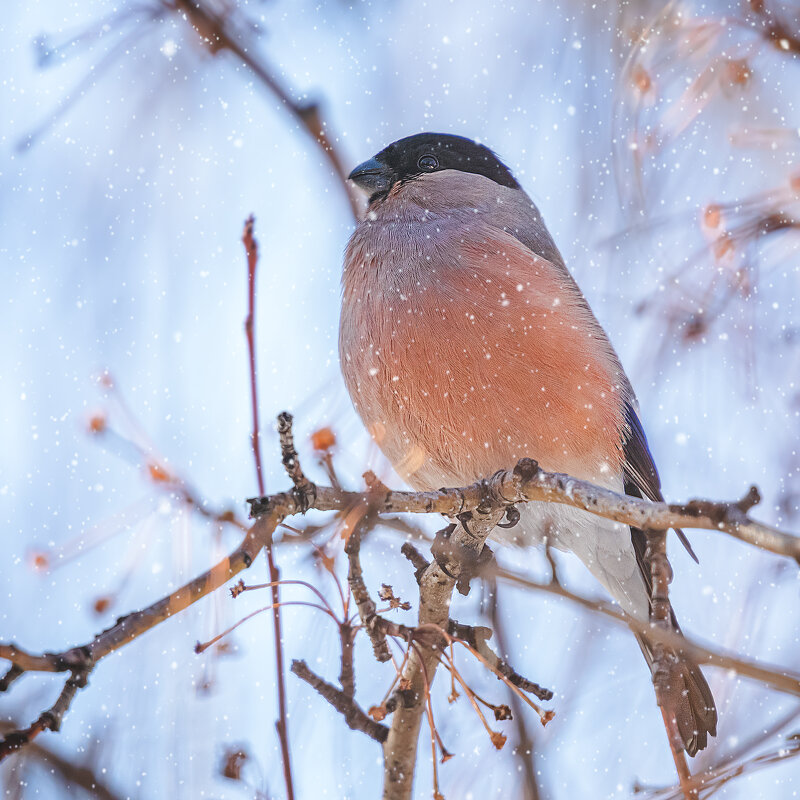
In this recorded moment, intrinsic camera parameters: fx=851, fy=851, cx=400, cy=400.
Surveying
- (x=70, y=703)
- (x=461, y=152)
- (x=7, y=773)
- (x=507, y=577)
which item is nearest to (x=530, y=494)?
(x=507, y=577)

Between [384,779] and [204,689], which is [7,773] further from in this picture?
[384,779]

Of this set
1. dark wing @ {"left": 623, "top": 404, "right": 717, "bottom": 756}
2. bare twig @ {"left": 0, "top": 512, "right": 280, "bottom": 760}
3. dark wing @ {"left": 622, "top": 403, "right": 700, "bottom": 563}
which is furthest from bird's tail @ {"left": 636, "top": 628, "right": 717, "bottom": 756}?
bare twig @ {"left": 0, "top": 512, "right": 280, "bottom": 760}

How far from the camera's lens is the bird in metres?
2.34

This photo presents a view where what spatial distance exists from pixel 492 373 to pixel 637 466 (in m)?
0.64

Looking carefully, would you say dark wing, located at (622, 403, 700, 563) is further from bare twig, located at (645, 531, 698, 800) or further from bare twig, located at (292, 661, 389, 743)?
bare twig, located at (645, 531, 698, 800)

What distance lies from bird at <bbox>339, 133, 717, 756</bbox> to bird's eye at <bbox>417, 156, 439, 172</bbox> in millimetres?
274

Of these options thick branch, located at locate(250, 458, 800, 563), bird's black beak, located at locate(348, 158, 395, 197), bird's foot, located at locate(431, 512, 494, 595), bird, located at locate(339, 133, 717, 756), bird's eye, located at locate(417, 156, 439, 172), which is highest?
bird's eye, located at locate(417, 156, 439, 172)

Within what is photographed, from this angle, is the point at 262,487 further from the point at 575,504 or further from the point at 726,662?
the point at 726,662

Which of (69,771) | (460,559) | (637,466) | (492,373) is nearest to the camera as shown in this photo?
(69,771)

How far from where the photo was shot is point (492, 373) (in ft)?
7.63

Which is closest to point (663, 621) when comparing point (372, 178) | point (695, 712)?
point (695, 712)

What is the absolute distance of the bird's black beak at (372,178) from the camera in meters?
3.05

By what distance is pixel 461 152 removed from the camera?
3.24 meters

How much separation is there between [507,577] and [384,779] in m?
0.56
